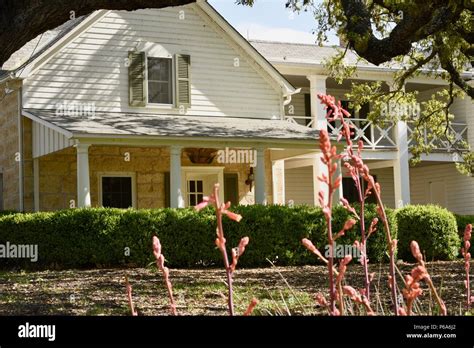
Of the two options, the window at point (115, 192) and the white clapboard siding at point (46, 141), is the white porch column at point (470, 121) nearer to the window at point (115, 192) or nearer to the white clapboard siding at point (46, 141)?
the window at point (115, 192)

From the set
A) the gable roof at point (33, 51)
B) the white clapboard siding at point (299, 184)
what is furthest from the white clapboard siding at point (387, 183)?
the gable roof at point (33, 51)

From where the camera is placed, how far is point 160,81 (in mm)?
17406

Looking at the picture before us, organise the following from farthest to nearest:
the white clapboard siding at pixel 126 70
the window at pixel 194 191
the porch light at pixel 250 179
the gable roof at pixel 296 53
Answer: the gable roof at pixel 296 53, the porch light at pixel 250 179, the window at pixel 194 191, the white clapboard siding at pixel 126 70

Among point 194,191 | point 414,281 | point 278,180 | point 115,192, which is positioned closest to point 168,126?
point 115,192

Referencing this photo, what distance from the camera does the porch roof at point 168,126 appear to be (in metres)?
14.5

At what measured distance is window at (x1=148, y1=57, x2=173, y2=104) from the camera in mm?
17250

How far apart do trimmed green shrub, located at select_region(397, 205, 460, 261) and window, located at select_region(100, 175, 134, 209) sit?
5.91 meters

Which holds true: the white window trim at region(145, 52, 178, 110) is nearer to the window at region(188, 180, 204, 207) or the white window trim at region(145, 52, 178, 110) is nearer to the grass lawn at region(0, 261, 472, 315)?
the window at region(188, 180, 204, 207)

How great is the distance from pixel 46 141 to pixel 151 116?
239 centimetres

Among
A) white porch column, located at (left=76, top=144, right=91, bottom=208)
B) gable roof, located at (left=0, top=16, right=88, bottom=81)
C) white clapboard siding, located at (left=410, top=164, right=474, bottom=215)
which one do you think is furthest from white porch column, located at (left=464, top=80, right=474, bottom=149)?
white porch column, located at (left=76, top=144, right=91, bottom=208)

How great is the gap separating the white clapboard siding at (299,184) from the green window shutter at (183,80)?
12.3 ft

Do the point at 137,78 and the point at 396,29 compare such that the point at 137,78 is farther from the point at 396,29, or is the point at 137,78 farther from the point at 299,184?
the point at 396,29
